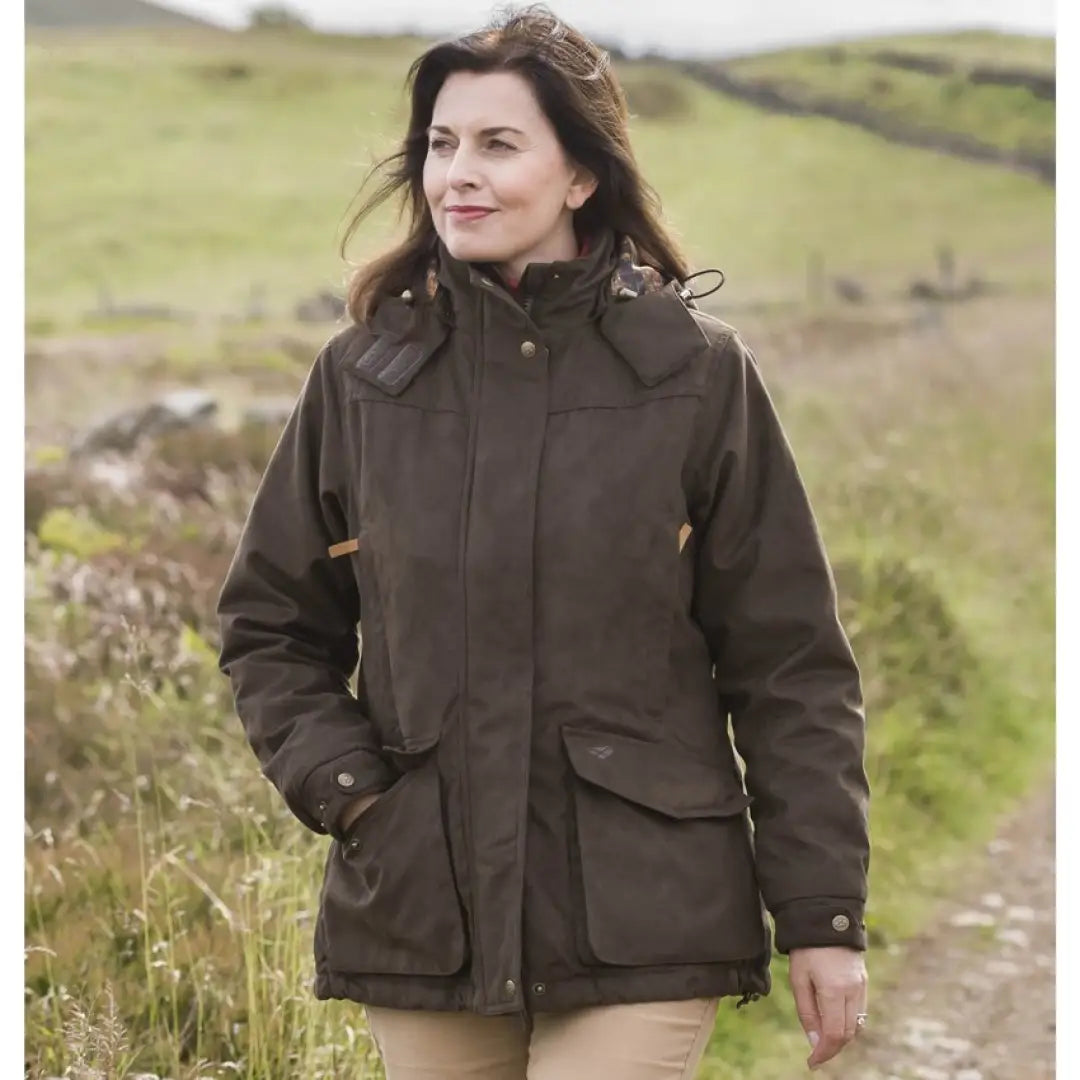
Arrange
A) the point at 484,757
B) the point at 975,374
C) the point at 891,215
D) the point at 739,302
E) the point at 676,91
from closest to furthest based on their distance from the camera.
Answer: the point at 484,757, the point at 975,374, the point at 739,302, the point at 891,215, the point at 676,91

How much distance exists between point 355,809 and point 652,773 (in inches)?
19.2

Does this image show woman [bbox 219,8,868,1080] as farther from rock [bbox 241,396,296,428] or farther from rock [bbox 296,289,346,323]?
rock [bbox 296,289,346,323]

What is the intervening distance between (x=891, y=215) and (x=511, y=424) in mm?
20887

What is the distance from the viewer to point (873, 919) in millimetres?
6426

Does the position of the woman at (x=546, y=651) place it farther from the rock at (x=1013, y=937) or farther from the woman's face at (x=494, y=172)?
the rock at (x=1013, y=937)

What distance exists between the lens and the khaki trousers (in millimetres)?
2760

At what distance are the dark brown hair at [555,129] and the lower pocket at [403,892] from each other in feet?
2.80

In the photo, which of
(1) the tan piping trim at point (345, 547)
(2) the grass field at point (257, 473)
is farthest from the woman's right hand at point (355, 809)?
(2) the grass field at point (257, 473)

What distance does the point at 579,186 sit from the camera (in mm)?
3117

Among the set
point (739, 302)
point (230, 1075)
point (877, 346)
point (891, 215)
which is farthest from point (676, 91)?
point (230, 1075)

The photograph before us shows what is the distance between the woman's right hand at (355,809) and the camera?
2873mm

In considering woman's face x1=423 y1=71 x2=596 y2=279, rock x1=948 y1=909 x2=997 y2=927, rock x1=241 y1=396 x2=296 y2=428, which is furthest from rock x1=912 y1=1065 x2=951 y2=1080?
rock x1=241 y1=396 x2=296 y2=428

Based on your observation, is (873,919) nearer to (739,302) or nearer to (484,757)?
(484,757)

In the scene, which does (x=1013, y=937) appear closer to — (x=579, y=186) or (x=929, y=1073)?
(x=929, y=1073)
